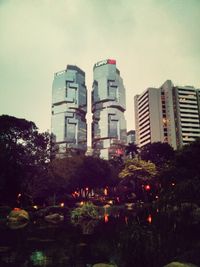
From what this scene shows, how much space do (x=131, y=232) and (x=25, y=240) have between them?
11959 mm

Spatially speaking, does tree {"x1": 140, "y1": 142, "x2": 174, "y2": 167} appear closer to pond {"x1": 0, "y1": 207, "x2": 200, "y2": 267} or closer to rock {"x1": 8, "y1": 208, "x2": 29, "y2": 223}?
rock {"x1": 8, "y1": 208, "x2": 29, "y2": 223}

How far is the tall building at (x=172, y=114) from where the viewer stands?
144 m

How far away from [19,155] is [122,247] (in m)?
35.1

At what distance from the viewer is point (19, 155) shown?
41.7 metres

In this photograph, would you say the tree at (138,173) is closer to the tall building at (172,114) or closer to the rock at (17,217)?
the rock at (17,217)

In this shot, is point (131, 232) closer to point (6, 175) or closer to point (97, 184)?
→ point (6, 175)

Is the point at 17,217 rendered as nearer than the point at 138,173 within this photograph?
Yes

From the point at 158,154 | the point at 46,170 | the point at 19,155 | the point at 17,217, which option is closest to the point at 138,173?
the point at 46,170

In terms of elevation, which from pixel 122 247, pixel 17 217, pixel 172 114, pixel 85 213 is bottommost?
pixel 17 217

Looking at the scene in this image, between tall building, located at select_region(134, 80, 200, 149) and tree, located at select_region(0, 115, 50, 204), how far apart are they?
10669 cm

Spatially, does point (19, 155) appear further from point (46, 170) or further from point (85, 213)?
point (85, 213)

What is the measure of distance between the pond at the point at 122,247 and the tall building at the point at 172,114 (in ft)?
415

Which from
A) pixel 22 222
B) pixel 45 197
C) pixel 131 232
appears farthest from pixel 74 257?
pixel 45 197

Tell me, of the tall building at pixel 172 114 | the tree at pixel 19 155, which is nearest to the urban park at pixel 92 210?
the tree at pixel 19 155
